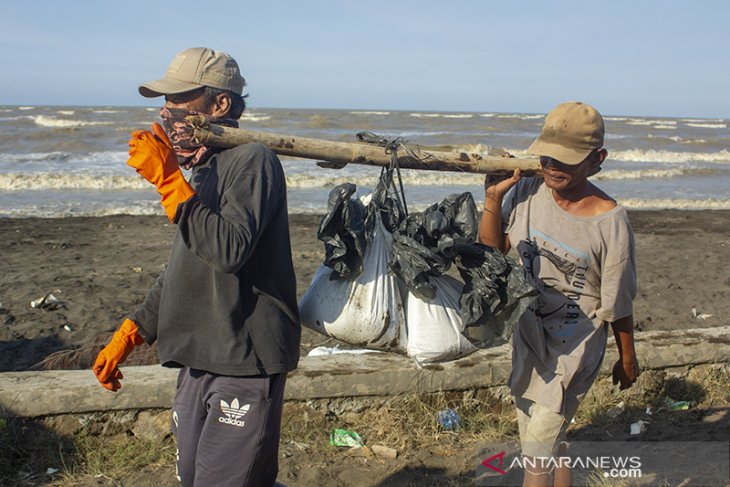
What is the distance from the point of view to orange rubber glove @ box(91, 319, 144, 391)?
2580 mm

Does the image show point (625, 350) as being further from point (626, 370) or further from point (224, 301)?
point (224, 301)

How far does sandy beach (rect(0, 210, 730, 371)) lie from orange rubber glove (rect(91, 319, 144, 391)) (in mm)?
1780

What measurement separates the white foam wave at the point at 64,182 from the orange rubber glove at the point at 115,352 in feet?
41.3

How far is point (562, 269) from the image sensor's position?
8.64 feet

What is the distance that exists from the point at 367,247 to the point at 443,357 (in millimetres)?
484

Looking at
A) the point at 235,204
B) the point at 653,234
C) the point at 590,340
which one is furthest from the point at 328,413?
the point at 653,234

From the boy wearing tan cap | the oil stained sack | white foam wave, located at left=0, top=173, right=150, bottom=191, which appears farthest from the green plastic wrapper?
white foam wave, located at left=0, top=173, right=150, bottom=191

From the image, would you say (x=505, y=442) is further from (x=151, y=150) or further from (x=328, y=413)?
(x=151, y=150)

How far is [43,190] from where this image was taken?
14281mm

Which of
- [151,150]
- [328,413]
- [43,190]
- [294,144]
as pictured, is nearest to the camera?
[151,150]

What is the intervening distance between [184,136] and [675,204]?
13833 millimetres

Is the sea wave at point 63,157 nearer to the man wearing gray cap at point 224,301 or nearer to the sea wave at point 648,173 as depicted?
the sea wave at point 648,173

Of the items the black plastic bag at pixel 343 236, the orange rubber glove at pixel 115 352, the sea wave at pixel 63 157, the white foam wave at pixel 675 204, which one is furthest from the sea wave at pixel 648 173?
the orange rubber glove at pixel 115 352

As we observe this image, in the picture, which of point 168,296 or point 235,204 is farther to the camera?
point 168,296
